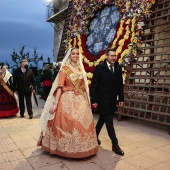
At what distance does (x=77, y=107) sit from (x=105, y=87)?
0.58m

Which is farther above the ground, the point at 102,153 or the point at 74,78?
the point at 74,78

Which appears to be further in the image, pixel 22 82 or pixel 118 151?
pixel 22 82

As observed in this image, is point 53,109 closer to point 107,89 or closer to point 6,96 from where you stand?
point 107,89

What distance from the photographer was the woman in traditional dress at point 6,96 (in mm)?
6629

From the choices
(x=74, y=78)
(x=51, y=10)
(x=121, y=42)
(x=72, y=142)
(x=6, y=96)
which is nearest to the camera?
A: (x=72, y=142)

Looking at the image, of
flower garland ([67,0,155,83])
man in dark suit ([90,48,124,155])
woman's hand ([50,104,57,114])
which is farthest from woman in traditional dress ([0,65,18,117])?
man in dark suit ([90,48,124,155])

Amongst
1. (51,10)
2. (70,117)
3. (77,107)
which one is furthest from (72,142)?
→ (51,10)

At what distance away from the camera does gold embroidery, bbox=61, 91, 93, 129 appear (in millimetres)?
3393

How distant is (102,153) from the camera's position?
3670 millimetres

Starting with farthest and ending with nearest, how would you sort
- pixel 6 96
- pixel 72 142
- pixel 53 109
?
pixel 6 96 → pixel 53 109 → pixel 72 142

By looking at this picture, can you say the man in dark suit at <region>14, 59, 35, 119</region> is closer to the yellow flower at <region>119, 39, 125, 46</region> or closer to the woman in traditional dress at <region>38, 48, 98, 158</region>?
the yellow flower at <region>119, 39, 125, 46</region>

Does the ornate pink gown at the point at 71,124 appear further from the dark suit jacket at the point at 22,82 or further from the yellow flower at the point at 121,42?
the dark suit jacket at the point at 22,82

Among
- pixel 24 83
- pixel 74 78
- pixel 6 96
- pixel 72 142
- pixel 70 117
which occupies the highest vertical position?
pixel 74 78

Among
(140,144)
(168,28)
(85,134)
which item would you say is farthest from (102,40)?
(85,134)
